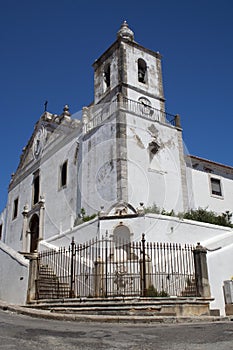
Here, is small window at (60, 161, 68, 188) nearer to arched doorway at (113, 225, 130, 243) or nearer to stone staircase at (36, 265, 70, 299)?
arched doorway at (113, 225, 130, 243)

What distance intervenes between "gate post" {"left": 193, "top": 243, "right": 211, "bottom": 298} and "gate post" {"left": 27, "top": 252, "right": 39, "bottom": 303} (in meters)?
4.82

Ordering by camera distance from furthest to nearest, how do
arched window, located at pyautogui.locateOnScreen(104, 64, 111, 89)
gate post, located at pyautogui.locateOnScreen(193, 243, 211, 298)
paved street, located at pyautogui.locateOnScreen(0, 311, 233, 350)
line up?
arched window, located at pyautogui.locateOnScreen(104, 64, 111, 89), gate post, located at pyautogui.locateOnScreen(193, 243, 211, 298), paved street, located at pyautogui.locateOnScreen(0, 311, 233, 350)

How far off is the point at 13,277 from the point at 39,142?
12.5 metres

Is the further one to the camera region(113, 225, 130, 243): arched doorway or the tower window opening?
the tower window opening

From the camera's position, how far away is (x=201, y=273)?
1093 centimetres

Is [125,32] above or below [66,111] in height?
above

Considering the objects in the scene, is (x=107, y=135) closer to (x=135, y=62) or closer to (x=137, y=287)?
(x=135, y=62)

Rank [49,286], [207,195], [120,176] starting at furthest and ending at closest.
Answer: [207,195], [120,176], [49,286]

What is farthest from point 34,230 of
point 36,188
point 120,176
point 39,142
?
point 120,176

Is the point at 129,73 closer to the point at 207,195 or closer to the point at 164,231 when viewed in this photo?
the point at 207,195

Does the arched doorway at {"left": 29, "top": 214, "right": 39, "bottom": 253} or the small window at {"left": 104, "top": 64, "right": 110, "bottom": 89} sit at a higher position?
the small window at {"left": 104, "top": 64, "right": 110, "bottom": 89}

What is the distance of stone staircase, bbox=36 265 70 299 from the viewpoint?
11602 mm

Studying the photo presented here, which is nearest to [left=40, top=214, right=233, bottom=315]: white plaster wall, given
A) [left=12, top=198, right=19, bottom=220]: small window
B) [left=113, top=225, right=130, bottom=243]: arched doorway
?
[left=113, top=225, right=130, bottom=243]: arched doorway

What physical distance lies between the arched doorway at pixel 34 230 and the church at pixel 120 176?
6 cm
